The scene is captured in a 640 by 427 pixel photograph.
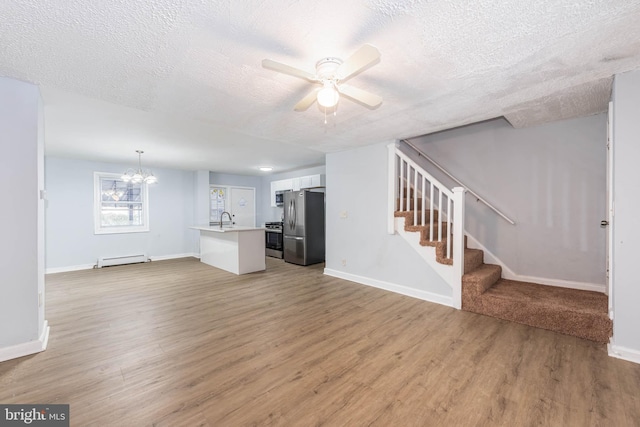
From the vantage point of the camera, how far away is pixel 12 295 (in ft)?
7.30

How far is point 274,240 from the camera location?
708cm

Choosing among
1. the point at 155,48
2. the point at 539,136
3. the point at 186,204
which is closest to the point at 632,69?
the point at 539,136

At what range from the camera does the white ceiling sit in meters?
1.47

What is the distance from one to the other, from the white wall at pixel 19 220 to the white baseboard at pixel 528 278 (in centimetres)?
523

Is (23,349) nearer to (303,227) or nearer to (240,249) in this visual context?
(240,249)

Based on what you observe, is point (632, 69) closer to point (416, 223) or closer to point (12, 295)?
point (416, 223)

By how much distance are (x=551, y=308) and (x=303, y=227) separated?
4319 millimetres

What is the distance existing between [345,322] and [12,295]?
3.04 m

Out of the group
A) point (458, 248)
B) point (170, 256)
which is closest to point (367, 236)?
point (458, 248)

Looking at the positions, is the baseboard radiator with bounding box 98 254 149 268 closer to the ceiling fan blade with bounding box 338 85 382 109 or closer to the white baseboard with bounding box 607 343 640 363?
the ceiling fan blade with bounding box 338 85 382 109

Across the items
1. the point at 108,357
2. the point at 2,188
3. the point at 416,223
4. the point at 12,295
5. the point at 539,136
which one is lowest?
the point at 108,357

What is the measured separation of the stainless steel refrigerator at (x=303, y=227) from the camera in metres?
5.93

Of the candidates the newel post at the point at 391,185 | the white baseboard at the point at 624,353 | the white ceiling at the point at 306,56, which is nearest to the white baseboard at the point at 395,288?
the newel post at the point at 391,185

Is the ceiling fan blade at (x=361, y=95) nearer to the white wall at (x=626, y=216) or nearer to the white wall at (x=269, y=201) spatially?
the white wall at (x=626, y=216)
